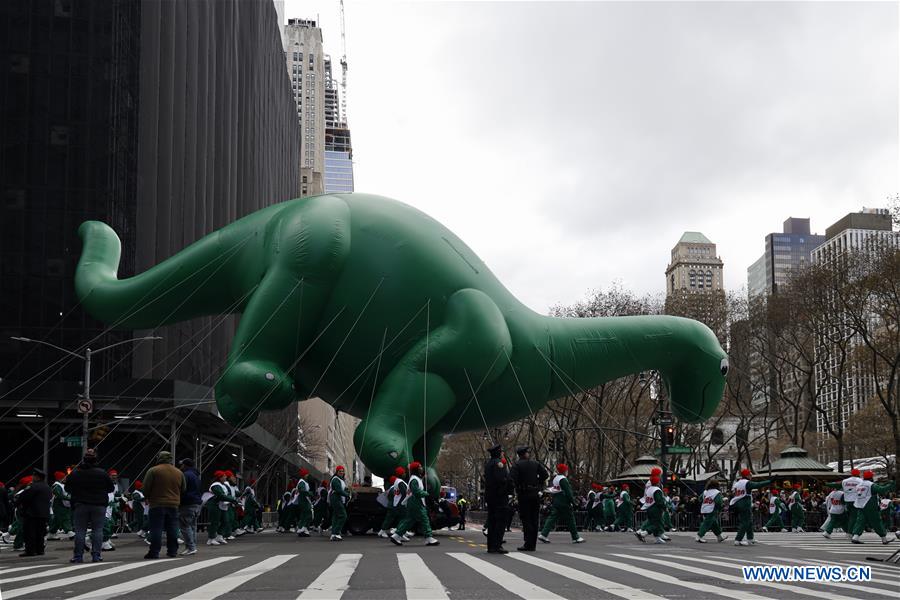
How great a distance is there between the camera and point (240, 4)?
59000 millimetres

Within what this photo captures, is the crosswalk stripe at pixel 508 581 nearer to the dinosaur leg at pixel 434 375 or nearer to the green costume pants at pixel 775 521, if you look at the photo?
the dinosaur leg at pixel 434 375

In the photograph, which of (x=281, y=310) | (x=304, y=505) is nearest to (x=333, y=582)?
(x=281, y=310)

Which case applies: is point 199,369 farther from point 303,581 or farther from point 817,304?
point 303,581

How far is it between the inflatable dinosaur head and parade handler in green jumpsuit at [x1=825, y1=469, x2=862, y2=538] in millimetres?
3095

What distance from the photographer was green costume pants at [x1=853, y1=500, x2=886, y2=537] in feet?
67.0

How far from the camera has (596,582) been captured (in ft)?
32.4

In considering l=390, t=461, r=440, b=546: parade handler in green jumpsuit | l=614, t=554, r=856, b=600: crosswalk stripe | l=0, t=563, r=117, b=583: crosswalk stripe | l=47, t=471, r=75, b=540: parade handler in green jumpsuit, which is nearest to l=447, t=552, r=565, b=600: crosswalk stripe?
l=614, t=554, r=856, b=600: crosswalk stripe

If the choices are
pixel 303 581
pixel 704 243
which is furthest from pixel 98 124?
pixel 704 243

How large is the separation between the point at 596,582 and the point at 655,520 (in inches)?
446

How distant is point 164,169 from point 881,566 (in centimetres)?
3495

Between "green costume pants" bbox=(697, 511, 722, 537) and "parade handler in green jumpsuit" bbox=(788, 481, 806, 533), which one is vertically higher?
"green costume pants" bbox=(697, 511, 722, 537)

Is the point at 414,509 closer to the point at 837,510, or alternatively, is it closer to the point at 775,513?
the point at 837,510

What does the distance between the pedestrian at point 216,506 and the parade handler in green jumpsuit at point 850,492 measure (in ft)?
39.9

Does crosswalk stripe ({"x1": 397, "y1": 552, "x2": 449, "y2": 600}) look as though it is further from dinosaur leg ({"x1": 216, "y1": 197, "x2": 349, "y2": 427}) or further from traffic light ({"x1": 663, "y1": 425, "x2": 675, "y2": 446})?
traffic light ({"x1": 663, "y1": 425, "x2": 675, "y2": 446})
